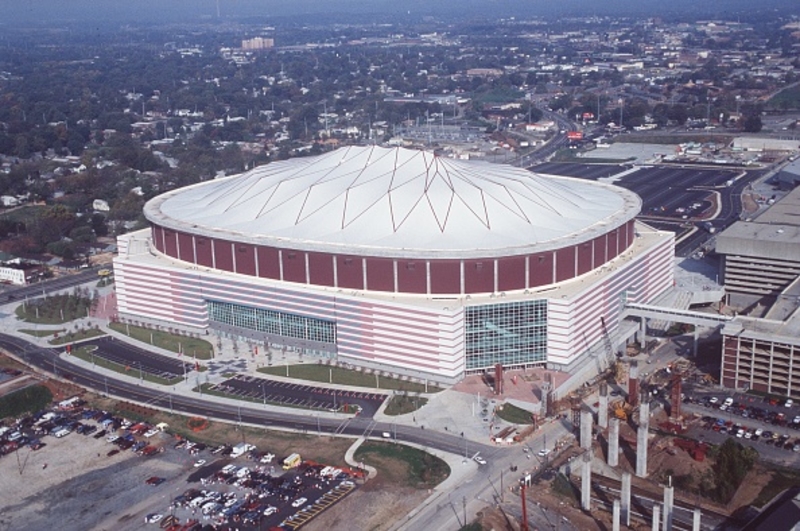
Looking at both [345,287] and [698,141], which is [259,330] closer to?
[345,287]

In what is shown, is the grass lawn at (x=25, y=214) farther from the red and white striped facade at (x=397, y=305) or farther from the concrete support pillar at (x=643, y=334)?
the concrete support pillar at (x=643, y=334)

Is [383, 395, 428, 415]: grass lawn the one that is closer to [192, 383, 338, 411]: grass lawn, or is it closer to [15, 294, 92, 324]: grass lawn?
[192, 383, 338, 411]: grass lawn

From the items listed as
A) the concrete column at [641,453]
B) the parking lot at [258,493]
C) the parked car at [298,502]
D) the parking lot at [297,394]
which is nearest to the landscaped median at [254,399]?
the parking lot at [297,394]

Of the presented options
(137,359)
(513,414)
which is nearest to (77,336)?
(137,359)

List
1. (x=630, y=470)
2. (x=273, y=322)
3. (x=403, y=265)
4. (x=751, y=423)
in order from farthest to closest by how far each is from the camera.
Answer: (x=273, y=322)
(x=403, y=265)
(x=751, y=423)
(x=630, y=470)

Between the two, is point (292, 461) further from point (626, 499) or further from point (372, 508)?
point (626, 499)

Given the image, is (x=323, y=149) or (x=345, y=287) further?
(x=323, y=149)

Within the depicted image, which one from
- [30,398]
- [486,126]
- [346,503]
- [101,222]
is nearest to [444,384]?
[346,503]
